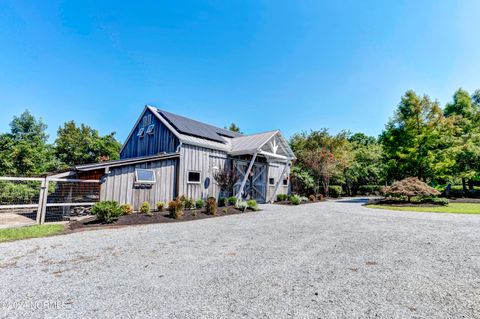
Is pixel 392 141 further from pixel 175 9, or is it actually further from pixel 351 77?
pixel 175 9

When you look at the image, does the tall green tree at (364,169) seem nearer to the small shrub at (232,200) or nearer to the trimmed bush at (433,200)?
the trimmed bush at (433,200)

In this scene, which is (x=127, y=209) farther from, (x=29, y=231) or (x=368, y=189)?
(x=368, y=189)

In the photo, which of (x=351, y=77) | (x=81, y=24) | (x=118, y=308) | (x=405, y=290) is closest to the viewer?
(x=118, y=308)

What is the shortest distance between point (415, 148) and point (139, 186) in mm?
24208

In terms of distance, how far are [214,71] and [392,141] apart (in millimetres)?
19578

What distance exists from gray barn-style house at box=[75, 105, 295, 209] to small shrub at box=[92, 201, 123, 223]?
1.55 metres

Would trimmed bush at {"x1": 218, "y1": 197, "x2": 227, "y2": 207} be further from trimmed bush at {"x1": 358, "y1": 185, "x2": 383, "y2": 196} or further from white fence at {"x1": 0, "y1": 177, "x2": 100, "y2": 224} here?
trimmed bush at {"x1": 358, "y1": 185, "x2": 383, "y2": 196}

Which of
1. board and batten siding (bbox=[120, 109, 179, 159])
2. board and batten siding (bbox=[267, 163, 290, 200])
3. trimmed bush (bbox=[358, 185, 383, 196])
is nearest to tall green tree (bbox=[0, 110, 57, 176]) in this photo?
board and batten siding (bbox=[120, 109, 179, 159])

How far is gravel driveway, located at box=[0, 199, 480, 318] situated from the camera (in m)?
2.64

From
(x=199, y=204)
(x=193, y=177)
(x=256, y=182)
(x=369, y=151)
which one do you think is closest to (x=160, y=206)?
(x=199, y=204)

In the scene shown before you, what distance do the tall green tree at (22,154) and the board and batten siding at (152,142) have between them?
13.3 metres

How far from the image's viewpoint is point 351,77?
14609 mm

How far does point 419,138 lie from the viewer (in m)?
20.2

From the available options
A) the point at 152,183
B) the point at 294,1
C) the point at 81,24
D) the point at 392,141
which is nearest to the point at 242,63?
the point at 294,1
